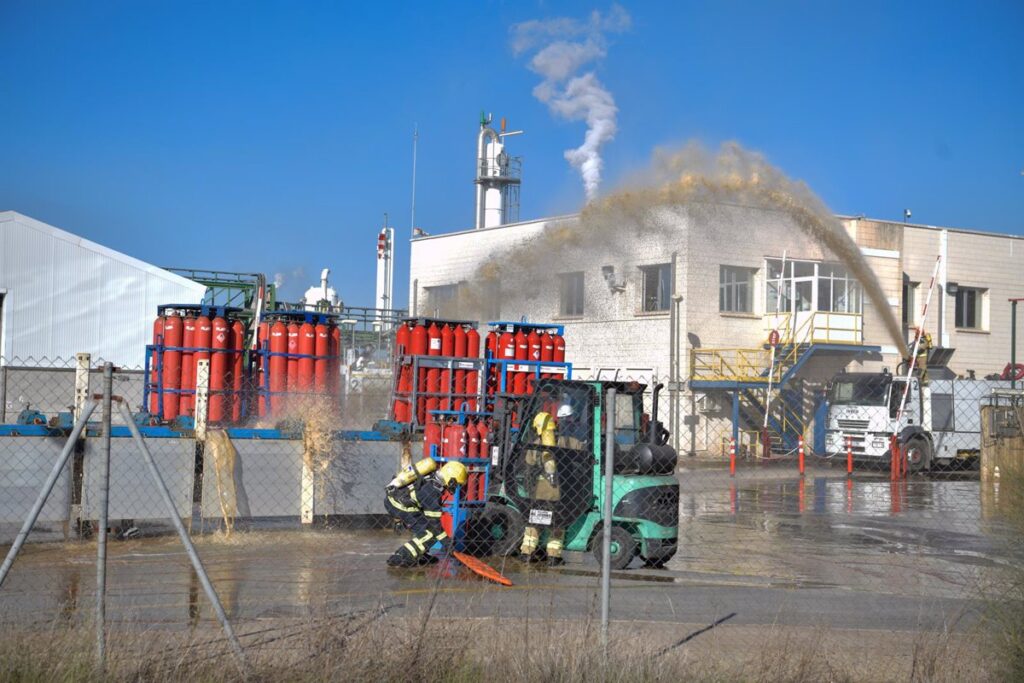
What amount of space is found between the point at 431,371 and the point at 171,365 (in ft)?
12.9

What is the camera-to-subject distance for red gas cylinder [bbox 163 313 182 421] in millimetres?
15914

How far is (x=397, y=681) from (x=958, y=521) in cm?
1491

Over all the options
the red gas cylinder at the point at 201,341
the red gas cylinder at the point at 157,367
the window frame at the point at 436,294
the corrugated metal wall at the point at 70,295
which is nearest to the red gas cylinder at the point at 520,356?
the red gas cylinder at the point at 201,341

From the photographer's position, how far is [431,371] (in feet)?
52.7

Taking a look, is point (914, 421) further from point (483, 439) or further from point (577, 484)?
point (577, 484)

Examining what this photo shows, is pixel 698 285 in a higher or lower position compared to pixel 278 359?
higher

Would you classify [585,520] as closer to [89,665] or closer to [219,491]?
[219,491]

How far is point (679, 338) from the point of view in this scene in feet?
115

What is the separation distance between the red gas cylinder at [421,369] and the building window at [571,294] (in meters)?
17.9

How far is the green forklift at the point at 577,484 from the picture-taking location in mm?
11875

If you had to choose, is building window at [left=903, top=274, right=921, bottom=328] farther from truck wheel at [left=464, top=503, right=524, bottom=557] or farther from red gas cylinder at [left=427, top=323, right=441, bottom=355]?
truck wheel at [left=464, top=503, right=524, bottom=557]

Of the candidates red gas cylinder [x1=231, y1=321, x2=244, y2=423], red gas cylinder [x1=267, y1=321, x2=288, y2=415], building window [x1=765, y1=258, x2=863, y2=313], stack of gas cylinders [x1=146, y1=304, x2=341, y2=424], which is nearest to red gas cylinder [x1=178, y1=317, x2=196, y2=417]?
stack of gas cylinders [x1=146, y1=304, x2=341, y2=424]

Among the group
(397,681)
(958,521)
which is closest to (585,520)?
(397,681)

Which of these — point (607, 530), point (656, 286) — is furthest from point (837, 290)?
point (607, 530)
